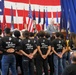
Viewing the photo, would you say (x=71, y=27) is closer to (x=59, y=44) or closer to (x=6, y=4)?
(x=6, y=4)

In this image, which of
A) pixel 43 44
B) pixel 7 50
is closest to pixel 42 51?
pixel 43 44

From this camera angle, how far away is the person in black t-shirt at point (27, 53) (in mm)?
6582

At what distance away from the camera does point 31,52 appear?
265 inches

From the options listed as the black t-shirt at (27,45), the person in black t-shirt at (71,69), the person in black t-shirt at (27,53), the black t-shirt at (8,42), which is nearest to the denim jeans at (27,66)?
the person in black t-shirt at (27,53)

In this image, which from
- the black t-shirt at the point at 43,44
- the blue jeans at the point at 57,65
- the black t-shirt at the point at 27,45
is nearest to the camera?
the black t-shirt at the point at 27,45

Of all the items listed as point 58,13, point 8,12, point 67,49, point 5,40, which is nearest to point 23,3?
point 8,12

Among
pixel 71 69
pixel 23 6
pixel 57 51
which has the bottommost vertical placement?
pixel 57 51

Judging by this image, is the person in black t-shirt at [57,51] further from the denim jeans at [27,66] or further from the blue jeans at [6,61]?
the blue jeans at [6,61]

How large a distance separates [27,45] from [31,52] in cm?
26

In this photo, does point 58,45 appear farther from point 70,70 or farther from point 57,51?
point 70,70

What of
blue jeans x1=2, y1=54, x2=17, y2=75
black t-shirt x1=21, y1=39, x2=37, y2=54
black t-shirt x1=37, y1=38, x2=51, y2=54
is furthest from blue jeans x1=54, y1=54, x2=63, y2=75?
blue jeans x1=2, y1=54, x2=17, y2=75

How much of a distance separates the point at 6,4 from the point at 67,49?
4.50 meters

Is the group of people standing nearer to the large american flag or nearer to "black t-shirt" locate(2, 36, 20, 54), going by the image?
"black t-shirt" locate(2, 36, 20, 54)

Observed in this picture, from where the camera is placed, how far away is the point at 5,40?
6312 millimetres
